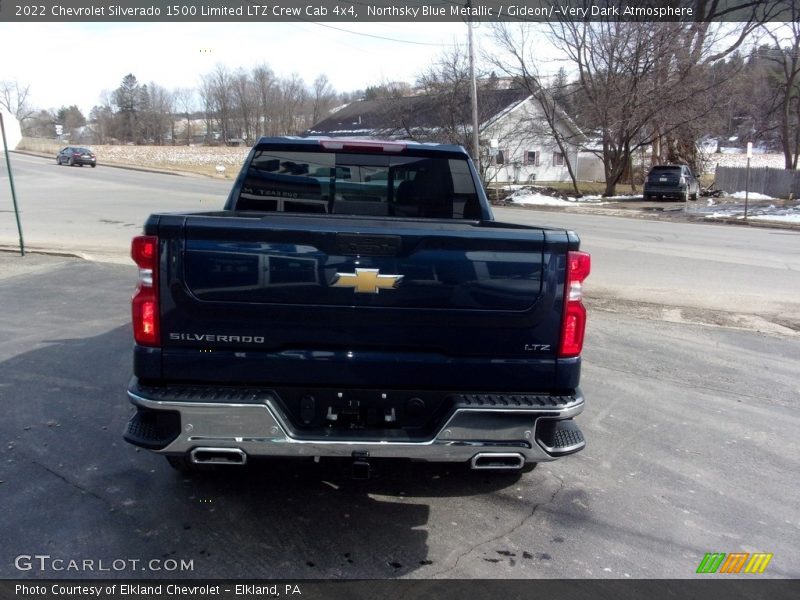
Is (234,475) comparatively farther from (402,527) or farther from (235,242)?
(235,242)

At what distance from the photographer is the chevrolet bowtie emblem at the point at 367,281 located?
3137 millimetres

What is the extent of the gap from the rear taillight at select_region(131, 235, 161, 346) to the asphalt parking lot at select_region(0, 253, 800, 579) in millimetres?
1060

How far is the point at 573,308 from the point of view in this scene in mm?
3264

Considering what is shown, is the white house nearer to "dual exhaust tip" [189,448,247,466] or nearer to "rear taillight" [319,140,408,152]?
"rear taillight" [319,140,408,152]

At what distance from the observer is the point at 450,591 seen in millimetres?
3053

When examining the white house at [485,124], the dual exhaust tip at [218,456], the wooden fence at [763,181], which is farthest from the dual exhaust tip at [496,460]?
the wooden fence at [763,181]

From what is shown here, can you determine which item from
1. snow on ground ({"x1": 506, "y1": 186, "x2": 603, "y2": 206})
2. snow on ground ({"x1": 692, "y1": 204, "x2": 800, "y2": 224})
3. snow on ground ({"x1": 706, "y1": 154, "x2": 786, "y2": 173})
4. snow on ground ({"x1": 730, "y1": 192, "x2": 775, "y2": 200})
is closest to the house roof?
snow on ground ({"x1": 506, "y1": 186, "x2": 603, "y2": 206})

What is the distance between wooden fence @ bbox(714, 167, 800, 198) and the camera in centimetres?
3247

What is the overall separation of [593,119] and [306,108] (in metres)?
41.1

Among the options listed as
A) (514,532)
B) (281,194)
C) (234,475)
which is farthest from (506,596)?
(281,194)

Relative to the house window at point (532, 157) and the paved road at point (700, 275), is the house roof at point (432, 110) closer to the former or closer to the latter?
the house window at point (532, 157)

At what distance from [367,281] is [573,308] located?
999mm

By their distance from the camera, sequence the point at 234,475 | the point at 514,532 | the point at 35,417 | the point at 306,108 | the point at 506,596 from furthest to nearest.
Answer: the point at 306,108 < the point at 35,417 < the point at 234,475 < the point at 514,532 < the point at 506,596

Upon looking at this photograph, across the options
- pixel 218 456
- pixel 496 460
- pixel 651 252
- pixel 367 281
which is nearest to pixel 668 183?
pixel 651 252
